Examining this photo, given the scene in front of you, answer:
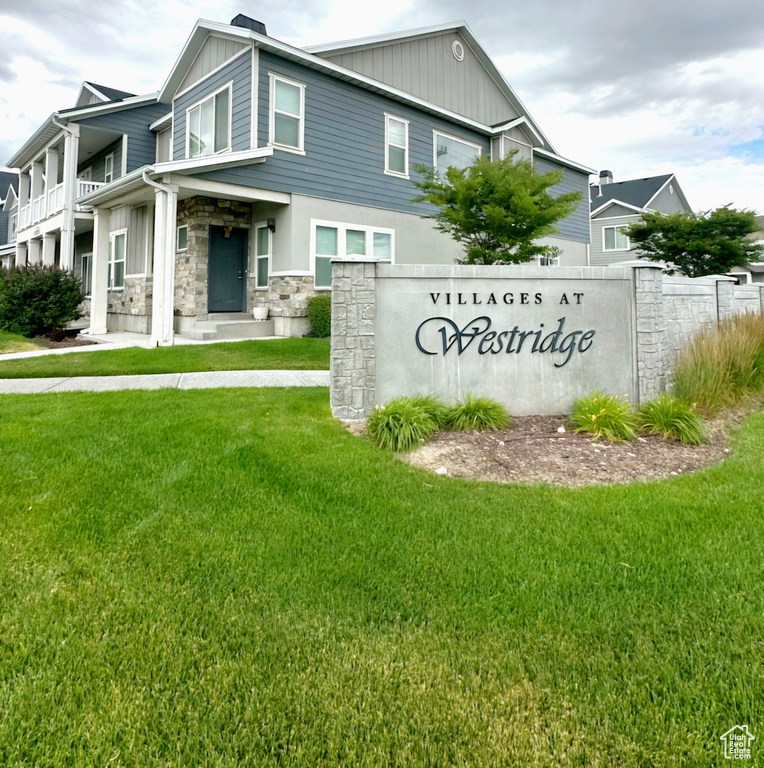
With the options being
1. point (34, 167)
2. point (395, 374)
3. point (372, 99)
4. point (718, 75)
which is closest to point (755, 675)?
point (395, 374)

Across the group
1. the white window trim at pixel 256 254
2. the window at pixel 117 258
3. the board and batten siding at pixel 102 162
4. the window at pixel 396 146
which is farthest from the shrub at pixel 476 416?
the board and batten siding at pixel 102 162

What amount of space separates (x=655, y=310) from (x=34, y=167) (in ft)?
72.2

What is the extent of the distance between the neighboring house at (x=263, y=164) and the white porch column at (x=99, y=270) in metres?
0.04

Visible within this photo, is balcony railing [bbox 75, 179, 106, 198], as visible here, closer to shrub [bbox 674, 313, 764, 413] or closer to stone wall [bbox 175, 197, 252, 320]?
stone wall [bbox 175, 197, 252, 320]

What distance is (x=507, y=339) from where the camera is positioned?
19.9 ft

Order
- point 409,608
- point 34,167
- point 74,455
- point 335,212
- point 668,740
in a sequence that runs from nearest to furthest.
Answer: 1. point 668,740
2. point 409,608
3. point 74,455
4. point 335,212
5. point 34,167

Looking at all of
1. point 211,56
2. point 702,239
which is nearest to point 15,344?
point 211,56

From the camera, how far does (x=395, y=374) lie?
5.93m

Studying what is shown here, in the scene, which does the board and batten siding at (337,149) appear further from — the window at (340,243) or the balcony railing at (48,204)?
the balcony railing at (48,204)

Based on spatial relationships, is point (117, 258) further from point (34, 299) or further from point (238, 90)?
point (238, 90)

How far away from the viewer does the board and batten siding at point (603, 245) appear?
2752 centimetres

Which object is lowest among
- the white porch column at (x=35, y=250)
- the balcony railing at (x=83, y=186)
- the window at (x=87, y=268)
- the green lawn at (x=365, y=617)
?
the green lawn at (x=365, y=617)

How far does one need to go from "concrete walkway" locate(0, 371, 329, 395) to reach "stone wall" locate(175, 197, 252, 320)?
5323 mm

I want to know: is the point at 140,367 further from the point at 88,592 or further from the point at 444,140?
the point at 444,140
